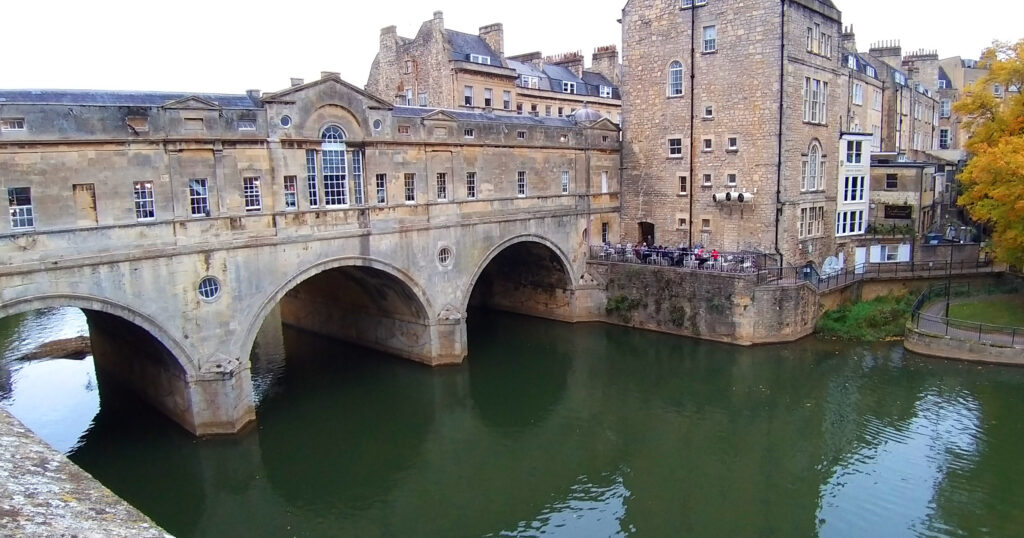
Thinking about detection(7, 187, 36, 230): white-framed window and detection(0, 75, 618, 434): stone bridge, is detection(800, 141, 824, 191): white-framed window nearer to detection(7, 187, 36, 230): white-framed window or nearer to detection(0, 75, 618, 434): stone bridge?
detection(0, 75, 618, 434): stone bridge

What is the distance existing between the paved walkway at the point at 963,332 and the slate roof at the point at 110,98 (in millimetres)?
25113

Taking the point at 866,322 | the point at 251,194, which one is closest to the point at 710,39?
the point at 866,322

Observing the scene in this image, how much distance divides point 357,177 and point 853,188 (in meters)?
24.7

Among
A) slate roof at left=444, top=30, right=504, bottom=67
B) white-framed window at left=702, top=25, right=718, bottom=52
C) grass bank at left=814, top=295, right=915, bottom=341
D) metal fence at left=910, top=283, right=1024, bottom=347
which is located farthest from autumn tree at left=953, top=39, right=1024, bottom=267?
slate roof at left=444, top=30, right=504, bottom=67

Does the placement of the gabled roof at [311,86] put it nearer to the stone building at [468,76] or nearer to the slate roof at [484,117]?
the slate roof at [484,117]

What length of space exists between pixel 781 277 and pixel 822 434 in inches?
371

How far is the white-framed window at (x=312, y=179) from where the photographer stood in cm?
2097

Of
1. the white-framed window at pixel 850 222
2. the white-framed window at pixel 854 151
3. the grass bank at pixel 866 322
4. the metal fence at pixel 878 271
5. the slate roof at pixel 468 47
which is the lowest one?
the grass bank at pixel 866 322

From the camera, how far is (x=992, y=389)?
22.2 m

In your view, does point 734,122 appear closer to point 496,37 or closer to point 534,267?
point 534,267

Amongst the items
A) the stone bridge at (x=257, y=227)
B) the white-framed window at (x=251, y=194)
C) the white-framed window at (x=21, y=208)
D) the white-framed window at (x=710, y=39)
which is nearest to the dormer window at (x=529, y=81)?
the stone bridge at (x=257, y=227)

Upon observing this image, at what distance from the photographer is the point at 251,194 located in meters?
19.7

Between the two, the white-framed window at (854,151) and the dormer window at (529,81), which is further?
the dormer window at (529,81)

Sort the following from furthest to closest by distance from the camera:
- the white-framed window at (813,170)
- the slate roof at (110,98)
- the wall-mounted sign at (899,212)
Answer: the wall-mounted sign at (899,212) → the white-framed window at (813,170) → the slate roof at (110,98)
